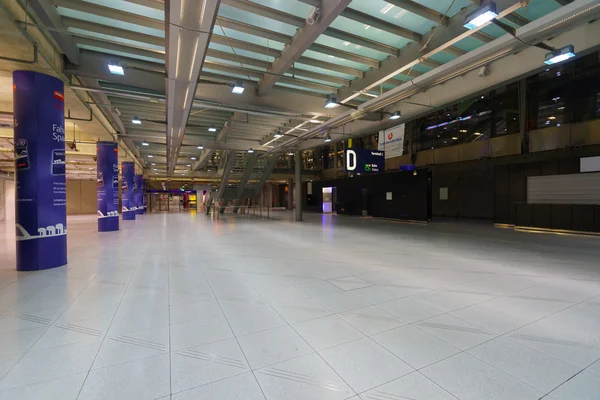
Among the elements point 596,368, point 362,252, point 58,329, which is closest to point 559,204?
point 362,252

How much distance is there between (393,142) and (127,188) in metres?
13.0

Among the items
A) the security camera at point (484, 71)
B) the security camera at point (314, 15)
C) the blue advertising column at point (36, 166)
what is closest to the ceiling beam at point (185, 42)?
the security camera at point (314, 15)

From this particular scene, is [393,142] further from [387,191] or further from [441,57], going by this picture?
[387,191]

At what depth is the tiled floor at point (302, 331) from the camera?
5.82 ft

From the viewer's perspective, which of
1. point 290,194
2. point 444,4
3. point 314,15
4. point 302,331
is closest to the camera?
point 302,331

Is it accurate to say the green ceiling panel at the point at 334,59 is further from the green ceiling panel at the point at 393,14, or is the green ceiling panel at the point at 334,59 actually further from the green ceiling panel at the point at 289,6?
the green ceiling panel at the point at 393,14

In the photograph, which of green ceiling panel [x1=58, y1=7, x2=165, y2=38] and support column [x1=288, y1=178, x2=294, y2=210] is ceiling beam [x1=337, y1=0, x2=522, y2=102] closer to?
green ceiling panel [x1=58, y1=7, x2=165, y2=38]

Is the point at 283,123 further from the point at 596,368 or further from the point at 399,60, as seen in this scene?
the point at 596,368

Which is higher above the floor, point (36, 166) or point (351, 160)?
point (351, 160)

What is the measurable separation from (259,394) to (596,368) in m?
2.30

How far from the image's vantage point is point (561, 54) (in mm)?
4012

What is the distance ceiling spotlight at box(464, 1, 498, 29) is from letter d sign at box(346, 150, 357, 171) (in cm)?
663

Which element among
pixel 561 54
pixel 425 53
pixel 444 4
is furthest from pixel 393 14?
pixel 561 54

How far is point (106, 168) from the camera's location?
31.9ft
